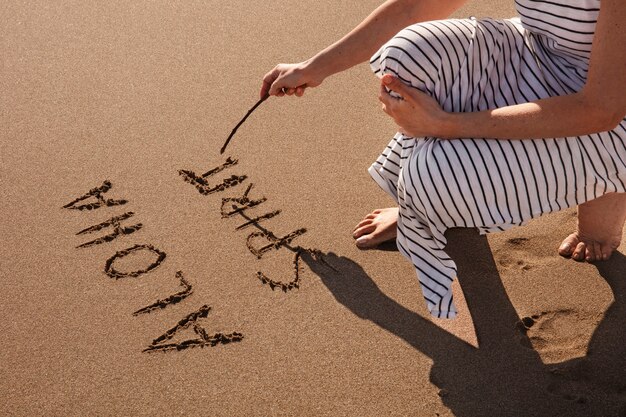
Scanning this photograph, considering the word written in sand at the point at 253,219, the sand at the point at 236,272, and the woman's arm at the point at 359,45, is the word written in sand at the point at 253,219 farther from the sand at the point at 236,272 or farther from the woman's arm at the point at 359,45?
the woman's arm at the point at 359,45

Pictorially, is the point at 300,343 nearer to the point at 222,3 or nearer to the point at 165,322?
the point at 165,322

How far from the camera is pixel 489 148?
1.96m

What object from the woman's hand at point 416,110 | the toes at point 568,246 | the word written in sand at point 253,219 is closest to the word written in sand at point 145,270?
the word written in sand at point 253,219

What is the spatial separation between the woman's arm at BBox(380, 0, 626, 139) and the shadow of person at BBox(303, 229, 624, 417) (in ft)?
1.55

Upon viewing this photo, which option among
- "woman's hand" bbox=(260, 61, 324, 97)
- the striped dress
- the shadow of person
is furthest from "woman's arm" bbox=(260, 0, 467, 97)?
the shadow of person

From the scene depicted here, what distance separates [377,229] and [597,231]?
0.60m

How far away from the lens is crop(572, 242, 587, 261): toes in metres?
2.28

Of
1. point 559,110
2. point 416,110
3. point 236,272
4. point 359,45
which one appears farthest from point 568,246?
point 236,272

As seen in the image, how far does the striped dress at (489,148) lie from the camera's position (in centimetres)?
196

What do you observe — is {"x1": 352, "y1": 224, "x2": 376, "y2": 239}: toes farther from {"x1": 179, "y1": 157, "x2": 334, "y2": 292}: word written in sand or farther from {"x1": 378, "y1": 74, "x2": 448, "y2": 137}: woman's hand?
{"x1": 378, "y1": 74, "x2": 448, "y2": 137}: woman's hand

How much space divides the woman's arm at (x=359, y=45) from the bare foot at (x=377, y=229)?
1.39ft

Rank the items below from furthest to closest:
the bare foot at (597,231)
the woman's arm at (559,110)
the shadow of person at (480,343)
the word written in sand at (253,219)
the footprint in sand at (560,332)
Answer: the word written in sand at (253,219)
the bare foot at (597,231)
the footprint in sand at (560,332)
the shadow of person at (480,343)
the woman's arm at (559,110)

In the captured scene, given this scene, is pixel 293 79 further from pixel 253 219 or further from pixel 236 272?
pixel 236 272

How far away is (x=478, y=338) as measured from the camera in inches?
82.3
